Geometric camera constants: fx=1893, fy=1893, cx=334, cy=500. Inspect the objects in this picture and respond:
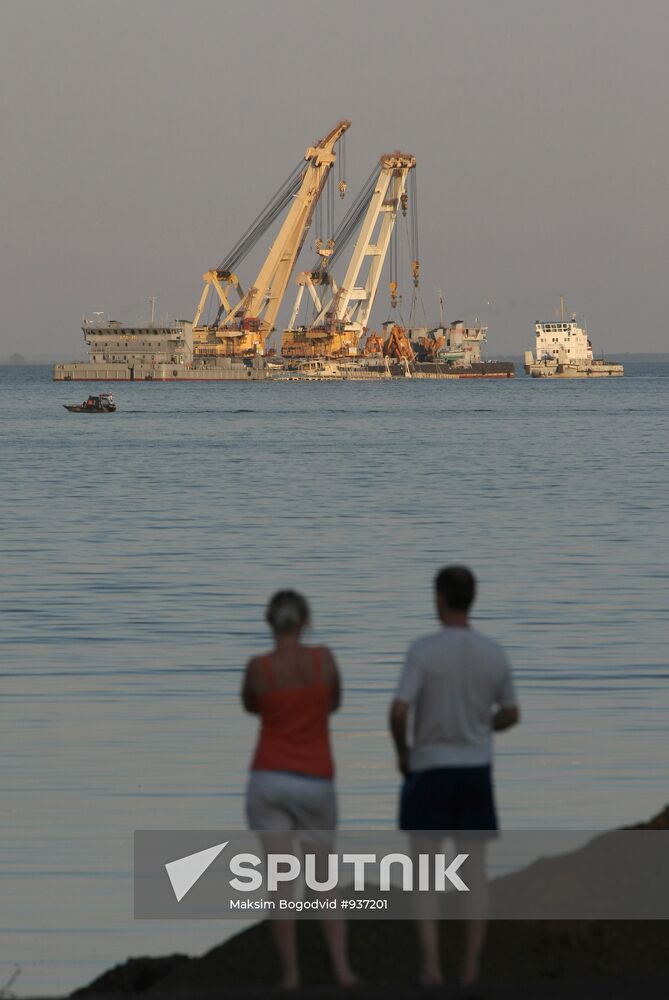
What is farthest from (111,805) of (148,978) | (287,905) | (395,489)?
(395,489)

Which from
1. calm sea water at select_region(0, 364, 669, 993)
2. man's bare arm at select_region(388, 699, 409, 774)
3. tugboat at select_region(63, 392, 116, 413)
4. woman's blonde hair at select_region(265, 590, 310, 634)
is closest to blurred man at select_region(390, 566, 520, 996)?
man's bare arm at select_region(388, 699, 409, 774)

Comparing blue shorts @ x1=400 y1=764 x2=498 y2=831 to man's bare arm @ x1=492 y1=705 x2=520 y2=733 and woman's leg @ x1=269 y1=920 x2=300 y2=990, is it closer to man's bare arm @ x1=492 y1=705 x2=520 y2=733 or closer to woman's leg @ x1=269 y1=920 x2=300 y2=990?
man's bare arm @ x1=492 y1=705 x2=520 y2=733

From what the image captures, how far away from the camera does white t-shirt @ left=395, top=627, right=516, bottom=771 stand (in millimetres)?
6324

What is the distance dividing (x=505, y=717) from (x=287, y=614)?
86 cm

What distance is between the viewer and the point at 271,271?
178 meters

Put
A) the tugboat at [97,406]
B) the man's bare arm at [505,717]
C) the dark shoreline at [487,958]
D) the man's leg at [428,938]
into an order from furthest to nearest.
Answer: the tugboat at [97,406]
the dark shoreline at [487,958]
the man's bare arm at [505,717]
the man's leg at [428,938]

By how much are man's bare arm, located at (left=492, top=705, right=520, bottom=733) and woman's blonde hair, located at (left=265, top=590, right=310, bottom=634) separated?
0.76 metres

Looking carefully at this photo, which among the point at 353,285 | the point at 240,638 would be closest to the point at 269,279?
the point at 353,285

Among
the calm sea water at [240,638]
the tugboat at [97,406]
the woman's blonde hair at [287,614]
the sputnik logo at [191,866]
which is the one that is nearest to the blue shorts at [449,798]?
the woman's blonde hair at [287,614]

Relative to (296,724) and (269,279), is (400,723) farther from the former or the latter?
(269,279)

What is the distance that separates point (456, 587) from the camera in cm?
638

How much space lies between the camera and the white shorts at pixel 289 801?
20.7 feet

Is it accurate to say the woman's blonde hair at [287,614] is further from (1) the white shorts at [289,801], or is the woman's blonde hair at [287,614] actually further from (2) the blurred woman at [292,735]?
(1) the white shorts at [289,801]

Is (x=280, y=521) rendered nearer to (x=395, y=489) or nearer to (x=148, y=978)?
(x=395, y=489)
